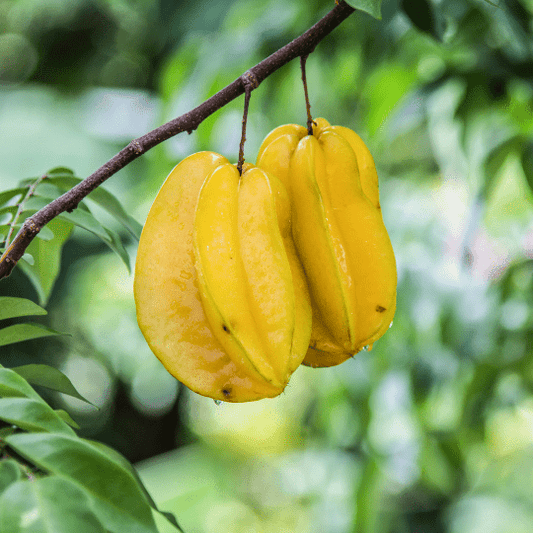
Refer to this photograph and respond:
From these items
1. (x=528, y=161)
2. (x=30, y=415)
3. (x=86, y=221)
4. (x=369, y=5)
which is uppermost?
(x=369, y=5)

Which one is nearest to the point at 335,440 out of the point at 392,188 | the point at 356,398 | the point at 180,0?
the point at 356,398

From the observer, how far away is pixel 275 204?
64 centimetres

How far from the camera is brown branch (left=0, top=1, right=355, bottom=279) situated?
62 cm

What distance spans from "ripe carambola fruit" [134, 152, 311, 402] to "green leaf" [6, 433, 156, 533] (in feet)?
0.65

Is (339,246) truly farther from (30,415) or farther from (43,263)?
(43,263)

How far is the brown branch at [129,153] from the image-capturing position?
0.62 metres

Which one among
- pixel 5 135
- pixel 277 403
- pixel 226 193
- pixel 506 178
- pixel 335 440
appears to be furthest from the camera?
pixel 277 403

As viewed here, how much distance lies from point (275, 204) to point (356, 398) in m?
1.37

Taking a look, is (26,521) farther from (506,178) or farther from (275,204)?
(506,178)

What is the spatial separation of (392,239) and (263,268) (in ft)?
4.61

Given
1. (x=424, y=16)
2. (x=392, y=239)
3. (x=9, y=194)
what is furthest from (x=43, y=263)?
(x=392, y=239)

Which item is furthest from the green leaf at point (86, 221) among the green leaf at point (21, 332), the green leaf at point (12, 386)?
the green leaf at point (12, 386)

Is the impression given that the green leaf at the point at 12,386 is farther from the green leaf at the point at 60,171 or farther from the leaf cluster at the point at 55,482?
the green leaf at the point at 60,171

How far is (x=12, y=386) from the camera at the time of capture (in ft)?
1.56
